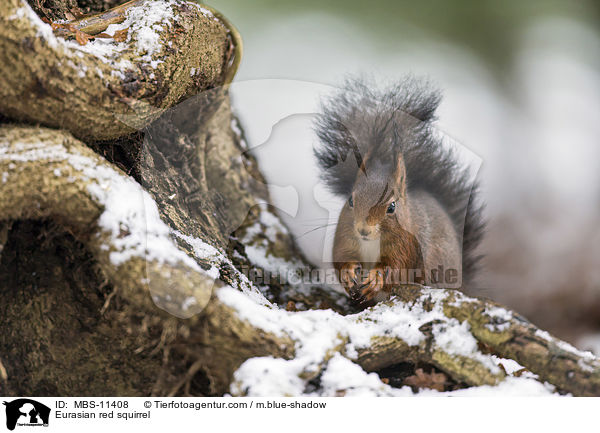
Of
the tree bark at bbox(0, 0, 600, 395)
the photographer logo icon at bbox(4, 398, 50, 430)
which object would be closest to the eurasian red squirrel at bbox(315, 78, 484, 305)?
the tree bark at bbox(0, 0, 600, 395)

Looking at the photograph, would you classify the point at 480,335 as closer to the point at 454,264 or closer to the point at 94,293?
the point at 454,264

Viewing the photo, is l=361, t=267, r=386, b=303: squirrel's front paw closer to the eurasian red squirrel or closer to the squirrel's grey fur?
the eurasian red squirrel

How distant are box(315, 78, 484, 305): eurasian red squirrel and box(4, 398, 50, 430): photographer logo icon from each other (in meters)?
1.00

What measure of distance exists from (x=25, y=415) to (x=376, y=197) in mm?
1118

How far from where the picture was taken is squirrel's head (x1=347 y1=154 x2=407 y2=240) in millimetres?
1413

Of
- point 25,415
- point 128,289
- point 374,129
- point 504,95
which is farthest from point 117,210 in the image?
point 504,95

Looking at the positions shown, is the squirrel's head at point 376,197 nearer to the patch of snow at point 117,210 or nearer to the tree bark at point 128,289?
the tree bark at point 128,289

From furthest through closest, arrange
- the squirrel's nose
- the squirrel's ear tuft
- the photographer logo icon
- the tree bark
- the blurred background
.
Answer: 1. the blurred background
2. the squirrel's ear tuft
3. the squirrel's nose
4. the photographer logo icon
5. the tree bark

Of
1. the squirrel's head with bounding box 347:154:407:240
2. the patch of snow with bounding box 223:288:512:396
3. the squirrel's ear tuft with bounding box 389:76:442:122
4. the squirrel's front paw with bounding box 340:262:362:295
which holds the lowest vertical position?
the squirrel's front paw with bounding box 340:262:362:295

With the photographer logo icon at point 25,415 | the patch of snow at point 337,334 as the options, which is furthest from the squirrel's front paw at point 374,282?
the photographer logo icon at point 25,415

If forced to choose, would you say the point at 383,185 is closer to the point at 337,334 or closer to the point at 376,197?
the point at 376,197

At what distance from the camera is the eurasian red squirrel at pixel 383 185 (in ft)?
4.72

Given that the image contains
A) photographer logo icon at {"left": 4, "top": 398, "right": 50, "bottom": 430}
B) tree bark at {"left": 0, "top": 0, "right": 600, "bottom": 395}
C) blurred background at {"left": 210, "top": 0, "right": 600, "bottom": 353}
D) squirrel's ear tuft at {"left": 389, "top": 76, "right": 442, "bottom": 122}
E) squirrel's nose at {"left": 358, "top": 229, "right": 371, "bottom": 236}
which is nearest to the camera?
tree bark at {"left": 0, "top": 0, "right": 600, "bottom": 395}

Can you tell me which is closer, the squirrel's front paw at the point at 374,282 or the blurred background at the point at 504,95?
the squirrel's front paw at the point at 374,282
